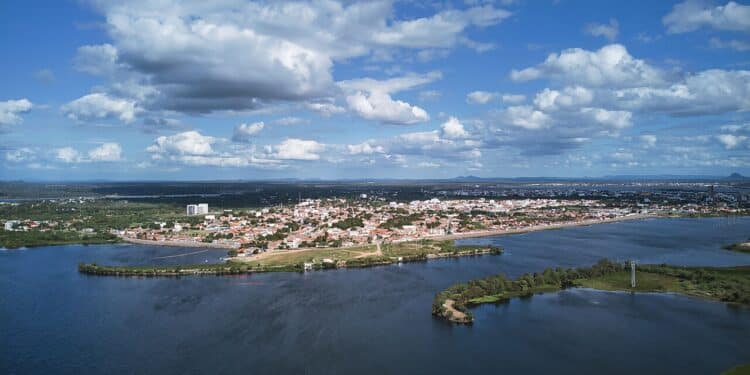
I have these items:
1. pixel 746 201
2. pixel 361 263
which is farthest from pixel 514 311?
pixel 746 201

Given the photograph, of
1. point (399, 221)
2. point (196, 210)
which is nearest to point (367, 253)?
point (399, 221)

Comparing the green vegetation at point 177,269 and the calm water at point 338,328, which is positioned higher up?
the green vegetation at point 177,269

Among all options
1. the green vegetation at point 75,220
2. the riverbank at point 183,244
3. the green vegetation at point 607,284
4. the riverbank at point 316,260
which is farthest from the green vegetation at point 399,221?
the green vegetation at point 607,284

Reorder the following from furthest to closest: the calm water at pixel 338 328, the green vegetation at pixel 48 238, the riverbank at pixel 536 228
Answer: the riverbank at pixel 536 228
the green vegetation at pixel 48 238
the calm water at pixel 338 328

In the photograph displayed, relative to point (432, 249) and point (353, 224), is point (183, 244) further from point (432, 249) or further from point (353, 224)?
point (432, 249)

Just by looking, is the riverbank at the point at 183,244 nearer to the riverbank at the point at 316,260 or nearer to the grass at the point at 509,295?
the riverbank at the point at 316,260

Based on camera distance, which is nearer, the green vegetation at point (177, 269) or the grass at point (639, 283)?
the grass at point (639, 283)
